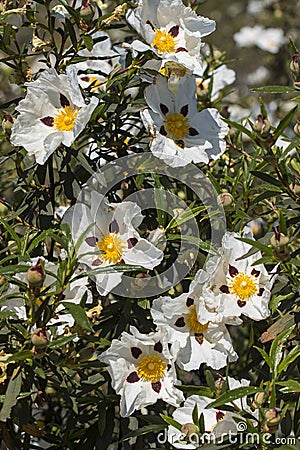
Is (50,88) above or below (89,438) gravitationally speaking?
above

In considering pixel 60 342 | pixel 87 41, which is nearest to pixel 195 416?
pixel 60 342

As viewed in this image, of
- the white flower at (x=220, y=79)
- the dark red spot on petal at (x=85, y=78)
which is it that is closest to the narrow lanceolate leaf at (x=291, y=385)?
the dark red spot on petal at (x=85, y=78)

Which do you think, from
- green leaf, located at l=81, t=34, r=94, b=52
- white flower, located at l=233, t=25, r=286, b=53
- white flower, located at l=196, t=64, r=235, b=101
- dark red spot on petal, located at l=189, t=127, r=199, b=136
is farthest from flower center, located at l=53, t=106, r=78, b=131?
white flower, located at l=233, t=25, r=286, b=53

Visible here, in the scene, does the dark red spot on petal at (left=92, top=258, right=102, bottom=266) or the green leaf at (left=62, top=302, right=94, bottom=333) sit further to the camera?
the dark red spot on petal at (left=92, top=258, right=102, bottom=266)

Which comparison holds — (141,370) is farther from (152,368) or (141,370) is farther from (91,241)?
(91,241)

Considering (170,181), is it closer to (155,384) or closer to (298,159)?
(298,159)

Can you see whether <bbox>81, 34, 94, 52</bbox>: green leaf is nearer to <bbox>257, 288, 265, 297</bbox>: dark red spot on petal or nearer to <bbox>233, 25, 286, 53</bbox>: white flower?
<bbox>257, 288, 265, 297</bbox>: dark red spot on petal

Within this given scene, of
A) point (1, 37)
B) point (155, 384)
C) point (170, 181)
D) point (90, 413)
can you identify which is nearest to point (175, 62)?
point (170, 181)
